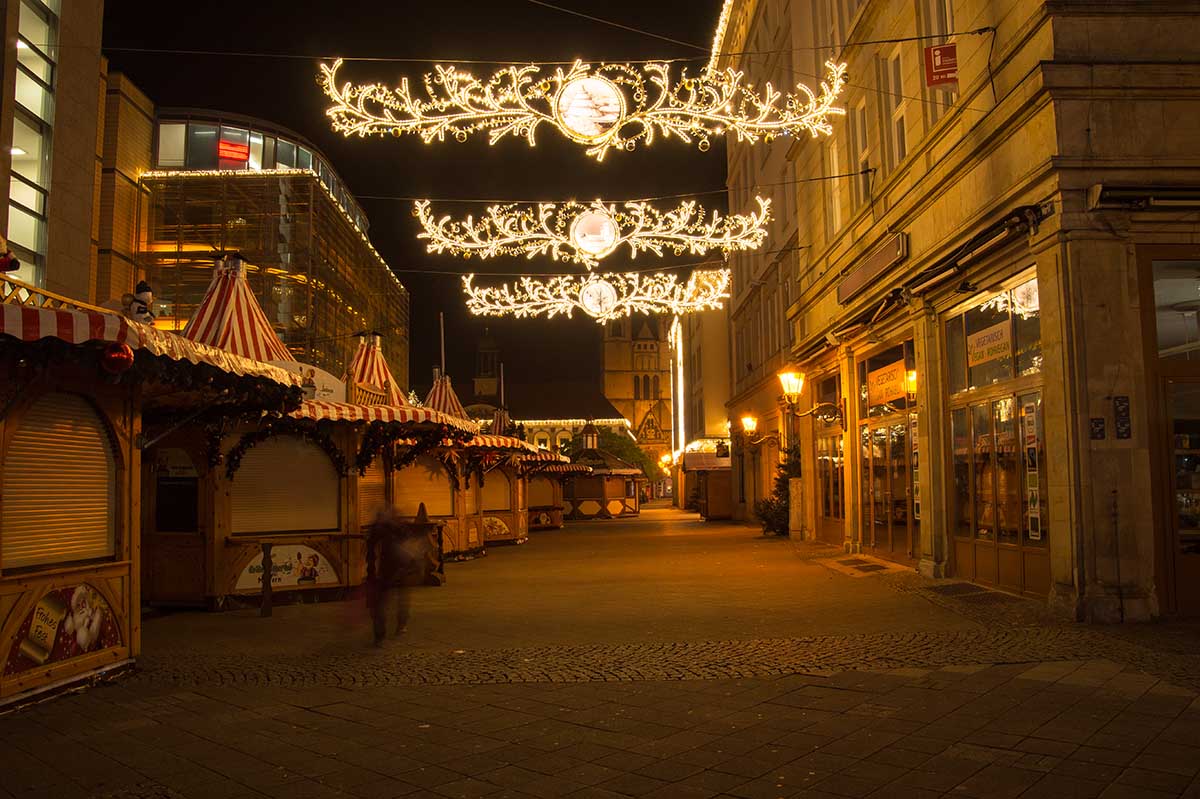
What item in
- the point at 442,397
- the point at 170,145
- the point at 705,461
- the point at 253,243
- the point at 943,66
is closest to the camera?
the point at 943,66

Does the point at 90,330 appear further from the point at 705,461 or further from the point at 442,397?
the point at 705,461

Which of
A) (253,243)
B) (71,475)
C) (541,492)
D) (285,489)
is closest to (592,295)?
(285,489)

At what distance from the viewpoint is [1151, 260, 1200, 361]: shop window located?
31.0 ft

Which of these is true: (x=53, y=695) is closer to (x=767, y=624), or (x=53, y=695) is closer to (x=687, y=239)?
(x=767, y=624)

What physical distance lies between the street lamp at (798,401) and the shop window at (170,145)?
44444mm

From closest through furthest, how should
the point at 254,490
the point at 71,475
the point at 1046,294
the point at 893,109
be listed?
1. the point at 71,475
2. the point at 1046,294
3. the point at 254,490
4. the point at 893,109

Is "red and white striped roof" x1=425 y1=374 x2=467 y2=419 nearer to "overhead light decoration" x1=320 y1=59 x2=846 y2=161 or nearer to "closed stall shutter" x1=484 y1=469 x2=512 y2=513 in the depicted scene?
"closed stall shutter" x1=484 y1=469 x2=512 y2=513

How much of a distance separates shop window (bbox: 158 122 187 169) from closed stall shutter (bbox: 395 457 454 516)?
1674 inches

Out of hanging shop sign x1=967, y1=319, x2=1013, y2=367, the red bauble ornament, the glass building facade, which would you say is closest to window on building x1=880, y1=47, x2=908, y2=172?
hanging shop sign x1=967, y1=319, x2=1013, y2=367

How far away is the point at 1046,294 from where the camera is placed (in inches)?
385

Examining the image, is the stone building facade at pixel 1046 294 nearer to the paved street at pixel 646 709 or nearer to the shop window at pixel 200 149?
Answer: the paved street at pixel 646 709

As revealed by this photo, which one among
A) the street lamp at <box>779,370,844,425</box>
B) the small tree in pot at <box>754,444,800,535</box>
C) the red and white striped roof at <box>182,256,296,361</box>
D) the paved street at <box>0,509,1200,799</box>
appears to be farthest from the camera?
the small tree in pot at <box>754,444,800,535</box>

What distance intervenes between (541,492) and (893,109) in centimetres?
2478

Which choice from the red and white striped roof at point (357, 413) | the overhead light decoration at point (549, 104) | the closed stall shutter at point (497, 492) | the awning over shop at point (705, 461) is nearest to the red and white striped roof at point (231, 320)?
the red and white striped roof at point (357, 413)
